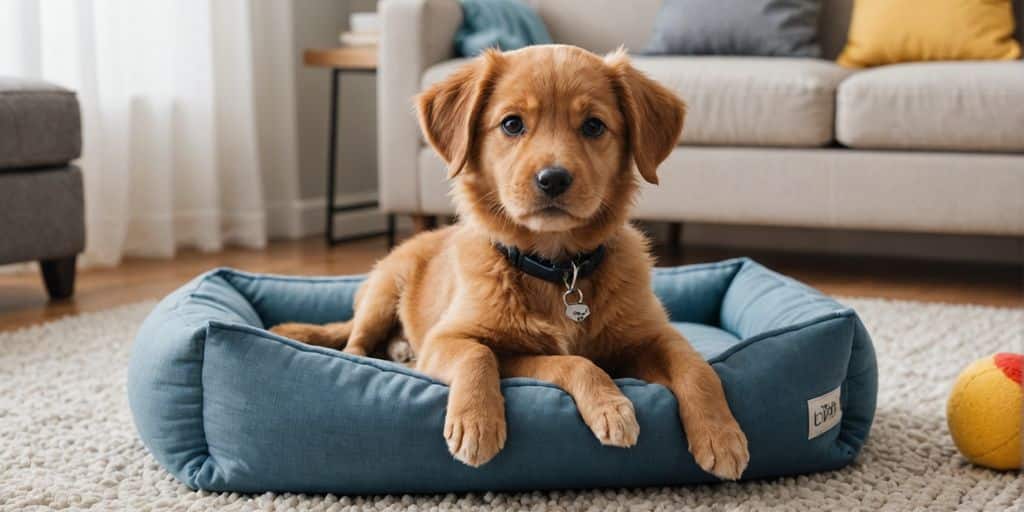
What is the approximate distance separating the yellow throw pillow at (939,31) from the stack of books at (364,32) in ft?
7.18

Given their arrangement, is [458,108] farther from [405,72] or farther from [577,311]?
[405,72]

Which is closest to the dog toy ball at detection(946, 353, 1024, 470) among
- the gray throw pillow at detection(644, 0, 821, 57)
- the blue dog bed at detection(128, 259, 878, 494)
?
the blue dog bed at detection(128, 259, 878, 494)

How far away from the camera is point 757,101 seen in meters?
3.88

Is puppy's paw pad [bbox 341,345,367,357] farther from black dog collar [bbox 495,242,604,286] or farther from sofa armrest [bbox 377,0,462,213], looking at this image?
sofa armrest [bbox 377,0,462,213]

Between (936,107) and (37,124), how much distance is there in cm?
289

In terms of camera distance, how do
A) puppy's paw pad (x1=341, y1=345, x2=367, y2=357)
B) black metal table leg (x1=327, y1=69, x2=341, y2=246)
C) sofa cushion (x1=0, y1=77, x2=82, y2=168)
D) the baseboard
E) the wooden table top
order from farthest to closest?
the baseboard < black metal table leg (x1=327, y1=69, x2=341, y2=246) < the wooden table top < sofa cushion (x1=0, y1=77, x2=82, y2=168) < puppy's paw pad (x1=341, y1=345, x2=367, y2=357)

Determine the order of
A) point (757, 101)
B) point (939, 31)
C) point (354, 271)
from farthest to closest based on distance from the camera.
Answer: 1. point (354, 271)
2. point (939, 31)
3. point (757, 101)

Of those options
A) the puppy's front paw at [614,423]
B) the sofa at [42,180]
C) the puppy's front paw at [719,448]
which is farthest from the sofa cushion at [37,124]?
the puppy's front paw at [719,448]

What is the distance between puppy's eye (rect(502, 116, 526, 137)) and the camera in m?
2.00

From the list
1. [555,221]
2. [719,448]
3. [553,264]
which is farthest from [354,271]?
[719,448]

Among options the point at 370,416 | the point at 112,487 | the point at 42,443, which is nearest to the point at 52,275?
the point at 42,443

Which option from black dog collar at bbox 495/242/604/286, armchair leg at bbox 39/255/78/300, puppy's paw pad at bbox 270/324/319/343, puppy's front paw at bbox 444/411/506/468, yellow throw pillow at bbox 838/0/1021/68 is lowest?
armchair leg at bbox 39/255/78/300

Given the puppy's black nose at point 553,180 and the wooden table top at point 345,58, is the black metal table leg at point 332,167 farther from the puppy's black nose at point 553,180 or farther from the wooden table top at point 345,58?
the puppy's black nose at point 553,180

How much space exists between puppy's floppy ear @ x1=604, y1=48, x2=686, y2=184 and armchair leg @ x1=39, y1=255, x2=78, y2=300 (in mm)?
2338
